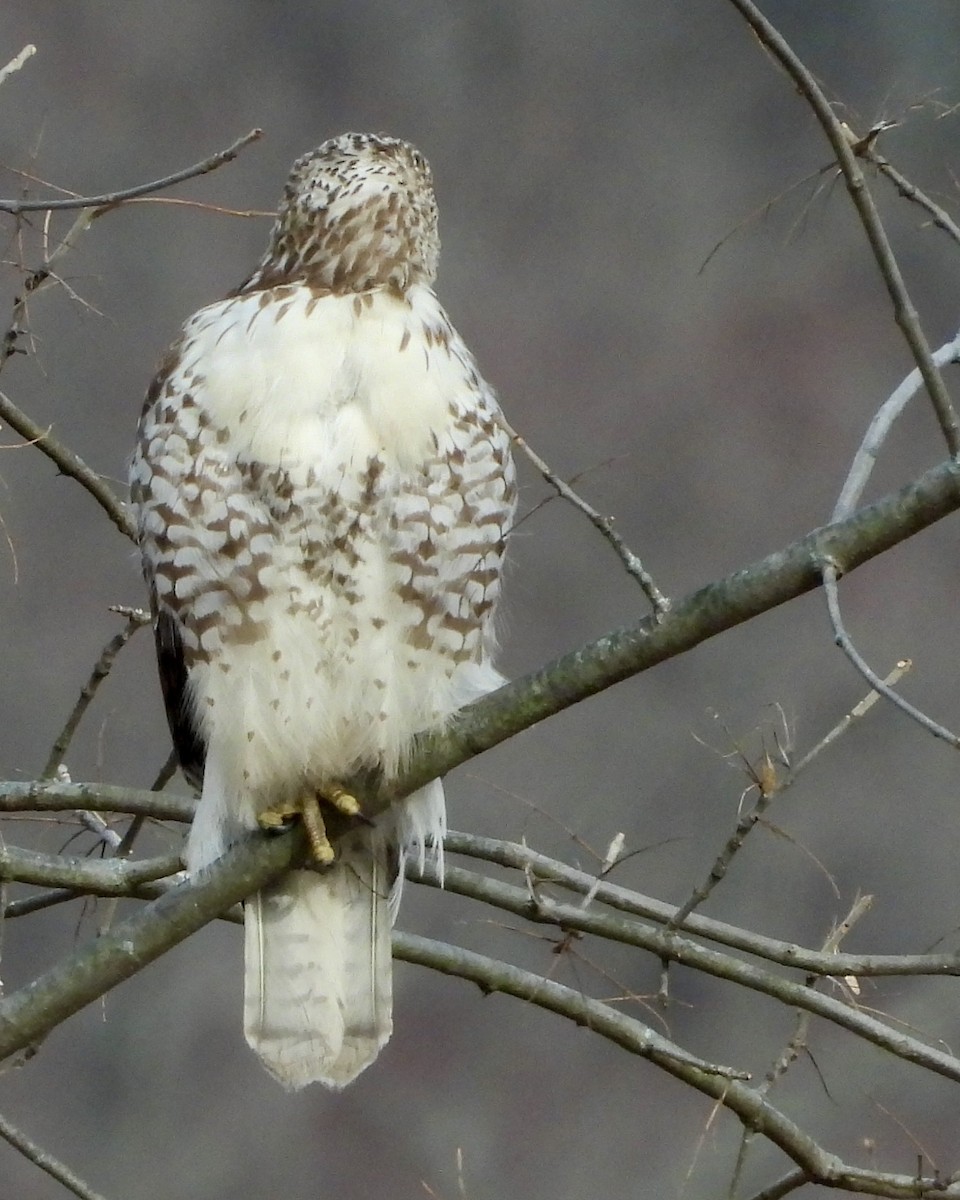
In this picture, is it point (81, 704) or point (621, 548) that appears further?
point (81, 704)

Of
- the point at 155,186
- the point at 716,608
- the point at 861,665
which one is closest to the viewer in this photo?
the point at 861,665

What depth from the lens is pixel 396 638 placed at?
7.76 feet

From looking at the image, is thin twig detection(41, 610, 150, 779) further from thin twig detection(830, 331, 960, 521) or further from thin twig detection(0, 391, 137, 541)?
thin twig detection(830, 331, 960, 521)

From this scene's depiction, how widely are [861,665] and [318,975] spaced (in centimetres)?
115

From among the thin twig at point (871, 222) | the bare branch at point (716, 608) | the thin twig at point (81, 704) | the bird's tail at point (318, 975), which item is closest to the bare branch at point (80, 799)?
the thin twig at point (81, 704)

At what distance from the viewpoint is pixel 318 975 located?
8.30ft

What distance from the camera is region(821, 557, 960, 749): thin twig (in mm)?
1596

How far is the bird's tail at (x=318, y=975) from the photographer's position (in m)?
2.51

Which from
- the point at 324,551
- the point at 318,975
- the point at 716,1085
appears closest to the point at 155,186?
the point at 324,551

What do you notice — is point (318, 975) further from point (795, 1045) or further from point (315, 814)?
point (795, 1045)

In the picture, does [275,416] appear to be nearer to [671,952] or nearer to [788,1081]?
[671,952]

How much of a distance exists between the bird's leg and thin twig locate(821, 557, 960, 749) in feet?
2.88

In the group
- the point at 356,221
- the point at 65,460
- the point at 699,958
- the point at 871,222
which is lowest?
the point at 699,958

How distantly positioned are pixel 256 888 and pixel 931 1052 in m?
0.81
